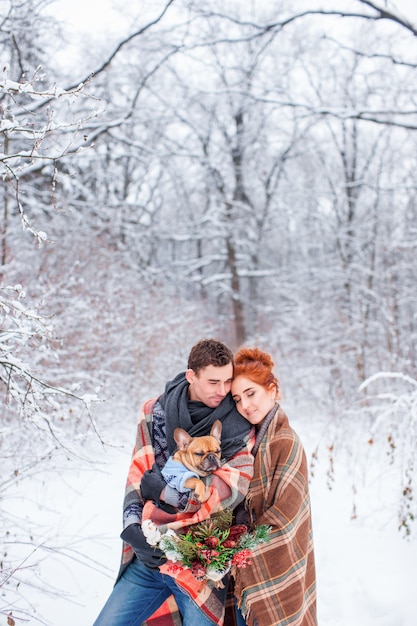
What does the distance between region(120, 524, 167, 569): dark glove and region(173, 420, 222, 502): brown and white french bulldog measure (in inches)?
13.1

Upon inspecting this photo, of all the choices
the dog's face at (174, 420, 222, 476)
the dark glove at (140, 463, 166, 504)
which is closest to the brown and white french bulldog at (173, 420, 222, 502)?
the dog's face at (174, 420, 222, 476)

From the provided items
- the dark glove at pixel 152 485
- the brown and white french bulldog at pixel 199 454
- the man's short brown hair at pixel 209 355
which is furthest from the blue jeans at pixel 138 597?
the man's short brown hair at pixel 209 355

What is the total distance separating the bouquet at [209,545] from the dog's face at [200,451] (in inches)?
7.9

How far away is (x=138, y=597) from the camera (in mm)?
2371

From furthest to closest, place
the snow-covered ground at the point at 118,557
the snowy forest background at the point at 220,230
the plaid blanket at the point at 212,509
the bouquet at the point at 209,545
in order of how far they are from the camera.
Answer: the snowy forest background at the point at 220,230 < the snow-covered ground at the point at 118,557 < the plaid blanket at the point at 212,509 < the bouquet at the point at 209,545

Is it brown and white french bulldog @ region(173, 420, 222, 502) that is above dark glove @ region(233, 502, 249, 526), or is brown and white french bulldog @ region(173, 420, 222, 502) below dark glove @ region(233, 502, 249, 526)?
above

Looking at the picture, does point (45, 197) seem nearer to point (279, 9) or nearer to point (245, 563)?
point (279, 9)

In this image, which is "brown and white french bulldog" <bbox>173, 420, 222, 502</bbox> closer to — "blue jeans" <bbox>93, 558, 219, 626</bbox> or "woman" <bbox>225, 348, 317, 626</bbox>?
"woman" <bbox>225, 348, 317, 626</bbox>

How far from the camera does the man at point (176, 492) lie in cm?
216

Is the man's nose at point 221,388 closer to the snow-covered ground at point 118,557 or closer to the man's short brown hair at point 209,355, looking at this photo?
the man's short brown hair at point 209,355

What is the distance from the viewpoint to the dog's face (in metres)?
2.16

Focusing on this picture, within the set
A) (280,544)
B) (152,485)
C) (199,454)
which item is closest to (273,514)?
(280,544)

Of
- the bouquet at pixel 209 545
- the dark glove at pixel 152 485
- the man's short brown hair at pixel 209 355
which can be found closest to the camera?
the bouquet at pixel 209 545

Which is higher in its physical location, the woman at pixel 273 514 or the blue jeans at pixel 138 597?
the woman at pixel 273 514
